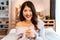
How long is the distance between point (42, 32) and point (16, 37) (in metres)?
0.23

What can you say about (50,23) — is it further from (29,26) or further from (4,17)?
(4,17)

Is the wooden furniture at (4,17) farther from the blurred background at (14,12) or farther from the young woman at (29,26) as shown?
the young woman at (29,26)

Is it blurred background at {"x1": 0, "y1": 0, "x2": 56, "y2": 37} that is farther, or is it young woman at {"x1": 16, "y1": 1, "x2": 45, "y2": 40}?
blurred background at {"x1": 0, "y1": 0, "x2": 56, "y2": 37}

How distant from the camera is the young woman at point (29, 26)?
3.37 ft

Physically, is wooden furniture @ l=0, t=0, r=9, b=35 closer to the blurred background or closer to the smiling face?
the blurred background

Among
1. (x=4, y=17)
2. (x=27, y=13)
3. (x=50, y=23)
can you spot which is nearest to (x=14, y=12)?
(x=4, y=17)

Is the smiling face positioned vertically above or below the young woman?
above

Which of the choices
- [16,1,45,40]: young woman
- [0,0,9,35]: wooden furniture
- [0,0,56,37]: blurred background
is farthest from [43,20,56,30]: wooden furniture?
[0,0,9,35]: wooden furniture

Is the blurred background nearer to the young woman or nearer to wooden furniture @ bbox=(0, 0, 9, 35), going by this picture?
wooden furniture @ bbox=(0, 0, 9, 35)

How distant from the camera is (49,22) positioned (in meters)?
1.38

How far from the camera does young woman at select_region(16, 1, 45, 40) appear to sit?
1.03m

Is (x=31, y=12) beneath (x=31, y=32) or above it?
above
